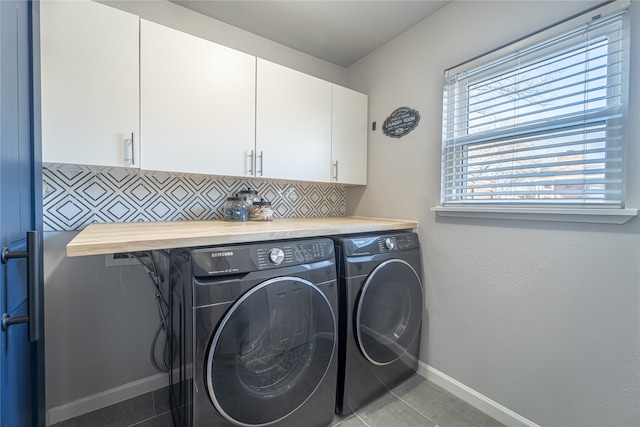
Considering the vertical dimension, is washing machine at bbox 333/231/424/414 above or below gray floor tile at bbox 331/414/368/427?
above

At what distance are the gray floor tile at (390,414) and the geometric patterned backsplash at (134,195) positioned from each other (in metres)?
1.37

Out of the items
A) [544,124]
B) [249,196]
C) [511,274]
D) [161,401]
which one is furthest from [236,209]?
[544,124]

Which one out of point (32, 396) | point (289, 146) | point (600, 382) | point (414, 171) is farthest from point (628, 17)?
point (32, 396)

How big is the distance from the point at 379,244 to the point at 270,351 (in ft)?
2.54

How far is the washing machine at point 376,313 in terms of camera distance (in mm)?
1364

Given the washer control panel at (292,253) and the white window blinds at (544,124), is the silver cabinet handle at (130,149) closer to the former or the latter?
the washer control panel at (292,253)

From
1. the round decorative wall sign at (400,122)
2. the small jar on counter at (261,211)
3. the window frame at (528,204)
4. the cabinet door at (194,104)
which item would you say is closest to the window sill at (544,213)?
the window frame at (528,204)

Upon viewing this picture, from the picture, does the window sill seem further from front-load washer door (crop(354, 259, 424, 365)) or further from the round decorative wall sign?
the round decorative wall sign

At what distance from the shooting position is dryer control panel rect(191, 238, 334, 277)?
98 cm

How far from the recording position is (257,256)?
1088 millimetres

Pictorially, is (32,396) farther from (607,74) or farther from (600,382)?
(607,74)

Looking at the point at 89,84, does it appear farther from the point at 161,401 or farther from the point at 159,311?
the point at 161,401

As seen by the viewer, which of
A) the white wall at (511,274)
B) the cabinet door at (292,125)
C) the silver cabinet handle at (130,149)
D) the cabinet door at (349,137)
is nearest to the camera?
the white wall at (511,274)

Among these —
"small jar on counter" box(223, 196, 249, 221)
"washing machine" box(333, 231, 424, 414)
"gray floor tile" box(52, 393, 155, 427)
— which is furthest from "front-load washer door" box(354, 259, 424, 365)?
"gray floor tile" box(52, 393, 155, 427)
